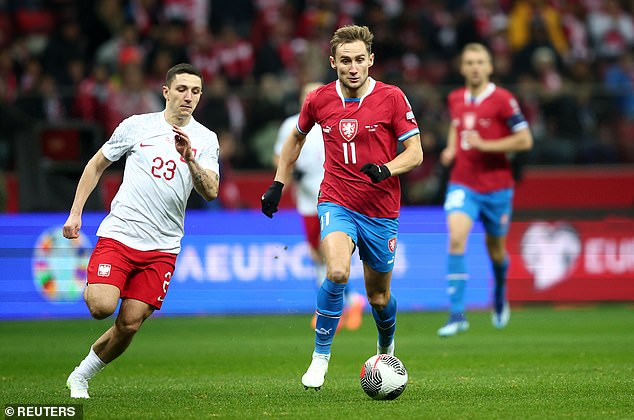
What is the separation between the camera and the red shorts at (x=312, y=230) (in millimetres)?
13492

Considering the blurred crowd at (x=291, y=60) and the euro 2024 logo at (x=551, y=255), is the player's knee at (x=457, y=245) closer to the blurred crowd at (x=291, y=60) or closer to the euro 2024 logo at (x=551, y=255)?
the euro 2024 logo at (x=551, y=255)

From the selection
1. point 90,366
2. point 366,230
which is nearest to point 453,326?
point 366,230

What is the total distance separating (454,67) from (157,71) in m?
4.94

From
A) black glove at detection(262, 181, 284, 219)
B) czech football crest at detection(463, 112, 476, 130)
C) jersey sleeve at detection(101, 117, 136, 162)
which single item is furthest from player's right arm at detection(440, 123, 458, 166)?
jersey sleeve at detection(101, 117, 136, 162)

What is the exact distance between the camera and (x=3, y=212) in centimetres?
1684

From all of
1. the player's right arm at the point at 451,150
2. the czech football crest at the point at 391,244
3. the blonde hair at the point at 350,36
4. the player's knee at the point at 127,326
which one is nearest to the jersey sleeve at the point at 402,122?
the blonde hair at the point at 350,36

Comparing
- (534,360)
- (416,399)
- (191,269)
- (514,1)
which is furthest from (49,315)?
(514,1)

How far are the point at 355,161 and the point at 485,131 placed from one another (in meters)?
4.90

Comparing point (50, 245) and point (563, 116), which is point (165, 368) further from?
point (563, 116)

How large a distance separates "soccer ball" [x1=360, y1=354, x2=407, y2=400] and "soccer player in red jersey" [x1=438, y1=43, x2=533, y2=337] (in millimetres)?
4827

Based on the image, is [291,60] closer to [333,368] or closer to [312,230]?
[312,230]

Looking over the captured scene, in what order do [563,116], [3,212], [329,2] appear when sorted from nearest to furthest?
[3,212] < [563,116] < [329,2]

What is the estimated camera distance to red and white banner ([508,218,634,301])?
16.4m

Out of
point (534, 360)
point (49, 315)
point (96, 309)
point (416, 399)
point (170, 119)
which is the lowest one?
point (49, 315)
